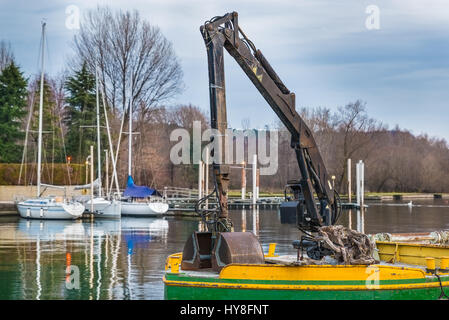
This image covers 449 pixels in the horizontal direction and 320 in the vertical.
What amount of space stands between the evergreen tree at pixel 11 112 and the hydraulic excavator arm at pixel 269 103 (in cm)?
5000

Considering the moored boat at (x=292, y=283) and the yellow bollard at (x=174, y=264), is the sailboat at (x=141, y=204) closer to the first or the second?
the yellow bollard at (x=174, y=264)

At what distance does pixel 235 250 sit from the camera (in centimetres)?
1532

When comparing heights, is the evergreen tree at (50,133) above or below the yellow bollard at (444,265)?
Result: above

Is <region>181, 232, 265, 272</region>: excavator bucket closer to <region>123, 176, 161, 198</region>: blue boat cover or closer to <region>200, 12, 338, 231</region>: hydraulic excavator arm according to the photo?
<region>200, 12, 338, 231</region>: hydraulic excavator arm

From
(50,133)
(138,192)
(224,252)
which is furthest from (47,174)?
(224,252)

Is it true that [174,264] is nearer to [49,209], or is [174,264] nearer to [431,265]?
[431,265]

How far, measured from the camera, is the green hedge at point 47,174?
6072 centimetres

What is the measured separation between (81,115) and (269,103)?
54558mm

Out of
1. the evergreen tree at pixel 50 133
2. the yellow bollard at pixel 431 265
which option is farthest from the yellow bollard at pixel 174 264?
the evergreen tree at pixel 50 133

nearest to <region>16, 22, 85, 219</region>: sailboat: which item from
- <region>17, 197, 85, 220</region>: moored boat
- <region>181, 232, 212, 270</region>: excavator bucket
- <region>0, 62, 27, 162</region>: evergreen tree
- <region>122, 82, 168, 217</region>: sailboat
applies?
<region>17, 197, 85, 220</region>: moored boat

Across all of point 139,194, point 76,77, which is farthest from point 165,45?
point 139,194

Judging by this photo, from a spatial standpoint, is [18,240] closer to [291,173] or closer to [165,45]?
[165,45]

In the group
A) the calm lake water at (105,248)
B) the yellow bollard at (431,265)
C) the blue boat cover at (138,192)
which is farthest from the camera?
the blue boat cover at (138,192)

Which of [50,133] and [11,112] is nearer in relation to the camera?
[11,112]
